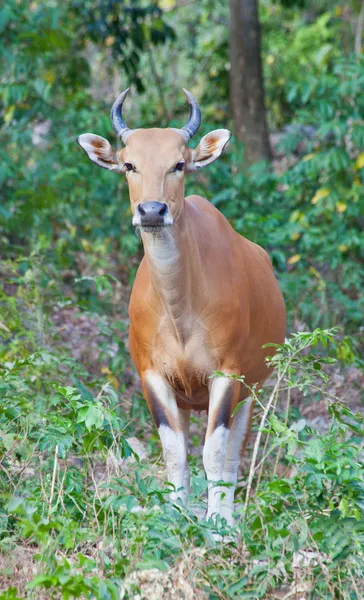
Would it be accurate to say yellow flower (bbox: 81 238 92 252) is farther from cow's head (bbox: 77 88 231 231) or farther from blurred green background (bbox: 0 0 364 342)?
cow's head (bbox: 77 88 231 231)

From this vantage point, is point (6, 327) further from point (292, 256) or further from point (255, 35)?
point (255, 35)

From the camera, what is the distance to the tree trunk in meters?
11.7

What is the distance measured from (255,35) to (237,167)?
1.61m

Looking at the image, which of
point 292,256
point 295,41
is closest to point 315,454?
point 292,256

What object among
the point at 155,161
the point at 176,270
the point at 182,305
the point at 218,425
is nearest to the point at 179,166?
the point at 155,161

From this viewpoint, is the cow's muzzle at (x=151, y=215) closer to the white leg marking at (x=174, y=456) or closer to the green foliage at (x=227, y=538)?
the green foliage at (x=227, y=538)

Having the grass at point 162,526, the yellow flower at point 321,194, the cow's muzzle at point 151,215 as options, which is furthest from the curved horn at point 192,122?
the yellow flower at point 321,194

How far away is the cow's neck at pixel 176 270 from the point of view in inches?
207

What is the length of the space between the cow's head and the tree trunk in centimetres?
630

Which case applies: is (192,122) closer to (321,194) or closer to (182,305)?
(182,305)

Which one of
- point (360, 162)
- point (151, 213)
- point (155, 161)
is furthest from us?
point (360, 162)

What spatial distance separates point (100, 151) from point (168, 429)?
156cm

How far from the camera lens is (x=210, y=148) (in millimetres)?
5602

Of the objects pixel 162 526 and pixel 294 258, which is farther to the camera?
pixel 294 258
